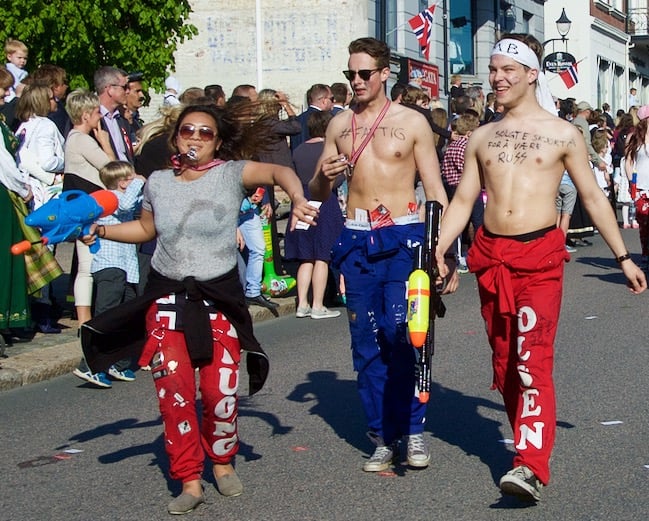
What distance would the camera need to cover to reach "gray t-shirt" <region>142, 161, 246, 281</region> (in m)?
5.81

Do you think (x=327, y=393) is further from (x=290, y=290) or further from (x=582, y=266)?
(x=582, y=266)

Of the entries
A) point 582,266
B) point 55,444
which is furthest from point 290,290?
point 55,444

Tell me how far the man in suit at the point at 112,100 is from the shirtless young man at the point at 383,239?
4924mm

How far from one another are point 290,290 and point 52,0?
313 inches

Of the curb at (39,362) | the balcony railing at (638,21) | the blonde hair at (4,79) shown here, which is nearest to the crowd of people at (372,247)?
the curb at (39,362)

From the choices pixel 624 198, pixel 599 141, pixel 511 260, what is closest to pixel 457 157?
pixel 599 141

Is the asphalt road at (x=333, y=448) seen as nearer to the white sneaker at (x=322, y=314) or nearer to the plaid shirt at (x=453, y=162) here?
the white sneaker at (x=322, y=314)

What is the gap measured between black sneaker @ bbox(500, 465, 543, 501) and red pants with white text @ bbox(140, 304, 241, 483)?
50.0 inches

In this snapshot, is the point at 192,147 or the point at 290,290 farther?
the point at 290,290

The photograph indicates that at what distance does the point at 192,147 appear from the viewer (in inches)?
231

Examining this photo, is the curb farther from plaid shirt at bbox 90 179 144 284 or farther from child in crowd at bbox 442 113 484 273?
child in crowd at bbox 442 113 484 273

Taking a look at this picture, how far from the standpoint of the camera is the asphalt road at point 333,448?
5.74m

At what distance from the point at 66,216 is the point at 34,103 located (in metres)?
5.63

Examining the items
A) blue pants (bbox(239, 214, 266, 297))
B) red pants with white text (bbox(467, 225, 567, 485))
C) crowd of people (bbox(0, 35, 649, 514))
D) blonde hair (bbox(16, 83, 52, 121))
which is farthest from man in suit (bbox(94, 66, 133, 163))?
red pants with white text (bbox(467, 225, 567, 485))
